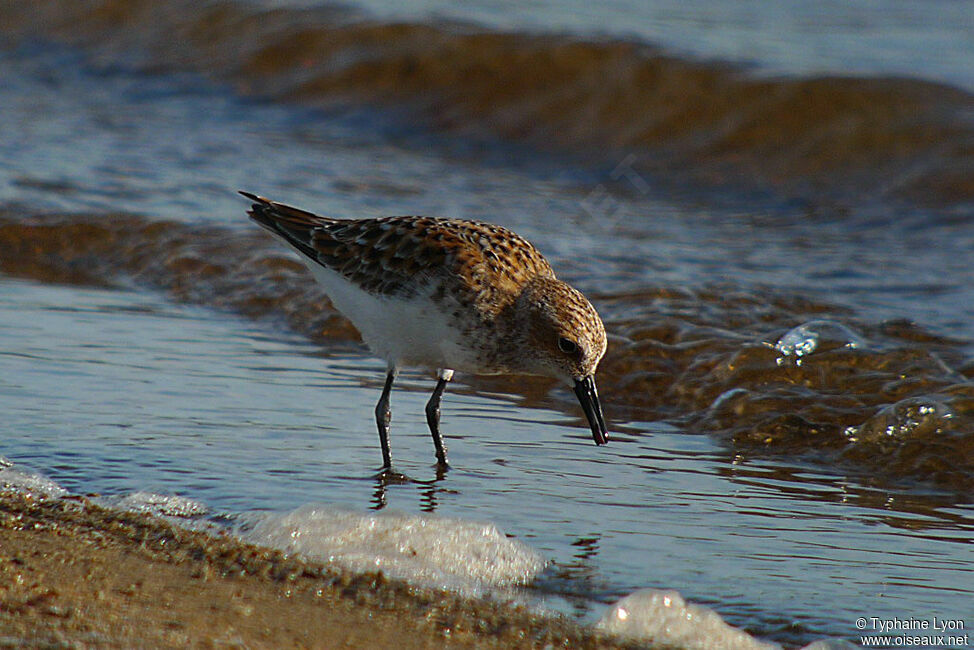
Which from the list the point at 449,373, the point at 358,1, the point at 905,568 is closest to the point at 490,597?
the point at 905,568

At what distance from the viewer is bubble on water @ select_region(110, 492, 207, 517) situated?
3807mm

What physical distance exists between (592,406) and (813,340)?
1576 millimetres

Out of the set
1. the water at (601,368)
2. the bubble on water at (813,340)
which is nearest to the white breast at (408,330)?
the water at (601,368)

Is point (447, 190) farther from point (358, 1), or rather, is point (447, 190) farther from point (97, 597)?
point (97, 597)

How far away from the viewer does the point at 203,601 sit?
3078 millimetres

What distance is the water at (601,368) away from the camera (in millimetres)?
3902

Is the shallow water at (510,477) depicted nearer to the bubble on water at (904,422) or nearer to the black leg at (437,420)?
the black leg at (437,420)

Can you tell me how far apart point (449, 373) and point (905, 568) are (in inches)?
71.0

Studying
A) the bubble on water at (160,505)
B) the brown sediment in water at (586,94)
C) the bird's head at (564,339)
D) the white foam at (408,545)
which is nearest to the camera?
the white foam at (408,545)

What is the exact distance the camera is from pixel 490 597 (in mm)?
3332

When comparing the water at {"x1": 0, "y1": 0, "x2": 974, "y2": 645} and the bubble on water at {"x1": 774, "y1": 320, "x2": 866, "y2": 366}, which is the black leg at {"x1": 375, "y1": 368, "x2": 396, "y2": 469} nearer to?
the water at {"x1": 0, "y1": 0, "x2": 974, "y2": 645}

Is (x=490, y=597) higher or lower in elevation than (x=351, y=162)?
lower

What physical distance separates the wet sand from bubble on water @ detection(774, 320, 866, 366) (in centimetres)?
267

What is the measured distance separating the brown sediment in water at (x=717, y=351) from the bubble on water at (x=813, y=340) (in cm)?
1
